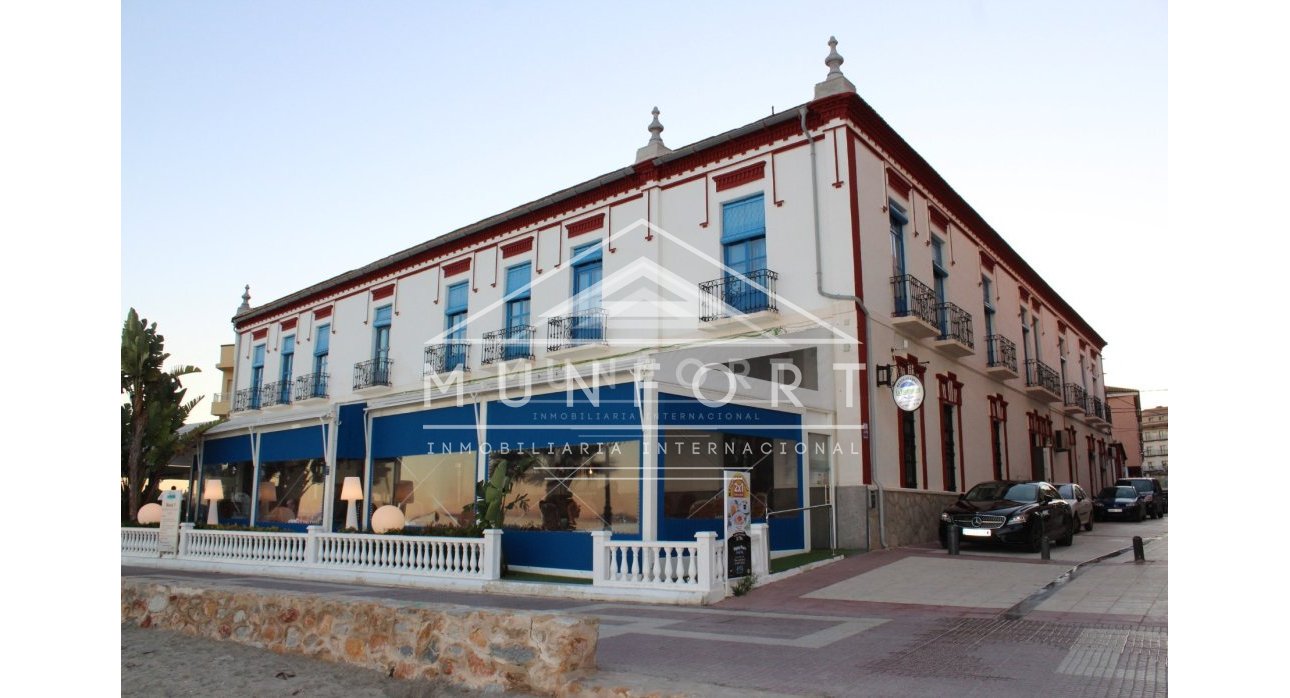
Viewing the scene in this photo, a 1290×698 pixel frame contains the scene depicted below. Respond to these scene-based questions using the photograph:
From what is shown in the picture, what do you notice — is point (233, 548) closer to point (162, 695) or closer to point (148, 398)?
point (148, 398)

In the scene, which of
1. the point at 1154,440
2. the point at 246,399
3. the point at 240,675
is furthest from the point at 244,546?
the point at 1154,440

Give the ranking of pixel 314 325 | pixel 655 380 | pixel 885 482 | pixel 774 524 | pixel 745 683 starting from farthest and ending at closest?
pixel 314 325, pixel 885 482, pixel 774 524, pixel 655 380, pixel 745 683

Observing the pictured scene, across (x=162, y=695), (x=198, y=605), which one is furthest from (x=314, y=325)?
(x=162, y=695)

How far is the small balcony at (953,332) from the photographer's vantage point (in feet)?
58.4

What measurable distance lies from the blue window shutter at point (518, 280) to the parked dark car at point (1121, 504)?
17.4 m

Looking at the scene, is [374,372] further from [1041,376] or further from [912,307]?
[1041,376]

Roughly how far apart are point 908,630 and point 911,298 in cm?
1003

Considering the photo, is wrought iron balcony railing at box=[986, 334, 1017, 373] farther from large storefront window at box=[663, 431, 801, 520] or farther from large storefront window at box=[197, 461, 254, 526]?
large storefront window at box=[197, 461, 254, 526]

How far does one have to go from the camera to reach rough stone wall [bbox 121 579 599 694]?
5.35 m

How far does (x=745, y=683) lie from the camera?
568cm

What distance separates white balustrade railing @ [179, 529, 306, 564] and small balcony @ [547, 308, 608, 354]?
670 cm

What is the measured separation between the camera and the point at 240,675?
661cm

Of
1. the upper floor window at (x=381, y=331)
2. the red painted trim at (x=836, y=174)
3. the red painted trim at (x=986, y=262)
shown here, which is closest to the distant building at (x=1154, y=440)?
the red painted trim at (x=986, y=262)

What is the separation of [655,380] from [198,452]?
16.5 metres
